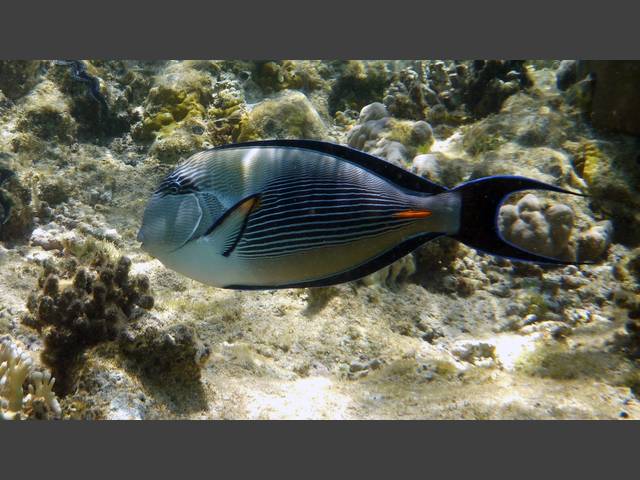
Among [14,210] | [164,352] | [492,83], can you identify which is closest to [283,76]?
[492,83]

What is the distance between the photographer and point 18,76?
6.39 meters

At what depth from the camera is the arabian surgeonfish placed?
151 cm

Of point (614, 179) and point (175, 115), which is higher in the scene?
point (175, 115)

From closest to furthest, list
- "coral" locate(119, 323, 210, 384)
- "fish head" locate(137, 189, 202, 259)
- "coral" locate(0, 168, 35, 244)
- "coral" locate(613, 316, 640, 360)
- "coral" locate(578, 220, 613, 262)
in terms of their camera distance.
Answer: "fish head" locate(137, 189, 202, 259) < "coral" locate(119, 323, 210, 384) < "coral" locate(613, 316, 640, 360) < "coral" locate(0, 168, 35, 244) < "coral" locate(578, 220, 613, 262)

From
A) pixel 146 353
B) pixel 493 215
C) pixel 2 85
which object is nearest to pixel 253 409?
pixel 146 353

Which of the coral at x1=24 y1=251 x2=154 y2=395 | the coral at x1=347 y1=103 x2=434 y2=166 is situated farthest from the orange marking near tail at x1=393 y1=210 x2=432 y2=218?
the coral at x1=347 y1=103 x2=434 y2=166

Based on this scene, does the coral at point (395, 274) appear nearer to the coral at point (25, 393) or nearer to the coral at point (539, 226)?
the coral at point (539, 226)

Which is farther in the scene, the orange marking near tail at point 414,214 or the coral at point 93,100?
the coral at point 93,100

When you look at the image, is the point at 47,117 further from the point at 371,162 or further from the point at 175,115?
the point at 371,162

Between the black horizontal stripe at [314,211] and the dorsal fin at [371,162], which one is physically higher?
the dorsal fin at [371,162]

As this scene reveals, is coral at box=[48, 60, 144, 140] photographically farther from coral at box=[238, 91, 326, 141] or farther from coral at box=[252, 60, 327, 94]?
coral at box=[252, 60, 327, 94]

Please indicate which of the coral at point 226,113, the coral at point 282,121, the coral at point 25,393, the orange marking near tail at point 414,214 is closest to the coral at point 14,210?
the coral at point 226,113

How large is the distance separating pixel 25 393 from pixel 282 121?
4.88 m

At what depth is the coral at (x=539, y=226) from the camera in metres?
4.59
